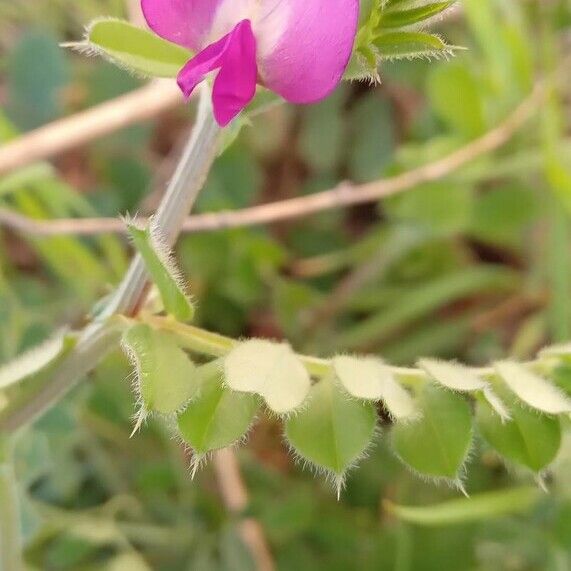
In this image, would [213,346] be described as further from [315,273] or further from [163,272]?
[315,273]

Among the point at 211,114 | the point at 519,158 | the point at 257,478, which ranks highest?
the point at 211,114

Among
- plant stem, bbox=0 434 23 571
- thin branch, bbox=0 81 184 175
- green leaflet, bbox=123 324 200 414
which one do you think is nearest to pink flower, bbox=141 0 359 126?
green leaflet, bbox=123 324 200 414

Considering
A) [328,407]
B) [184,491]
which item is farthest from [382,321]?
[328,407]

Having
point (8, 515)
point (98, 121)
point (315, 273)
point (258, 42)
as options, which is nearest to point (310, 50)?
point (258, 42)

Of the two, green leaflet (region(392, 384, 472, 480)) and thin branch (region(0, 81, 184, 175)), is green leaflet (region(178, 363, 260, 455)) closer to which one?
green leaflet (region(392, 384, 472, 480))

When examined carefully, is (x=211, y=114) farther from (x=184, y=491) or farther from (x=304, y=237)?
(x=304, y=237)
